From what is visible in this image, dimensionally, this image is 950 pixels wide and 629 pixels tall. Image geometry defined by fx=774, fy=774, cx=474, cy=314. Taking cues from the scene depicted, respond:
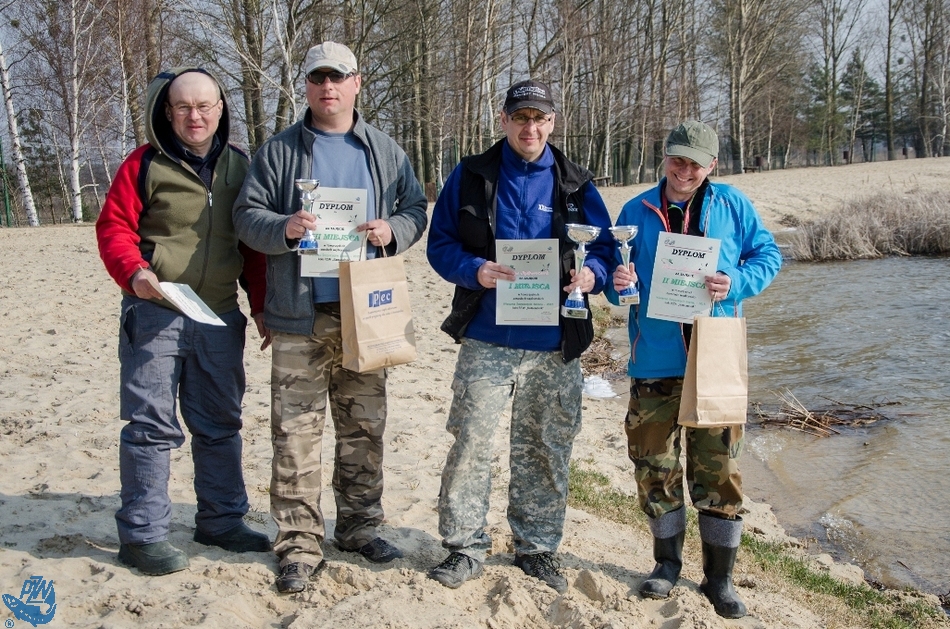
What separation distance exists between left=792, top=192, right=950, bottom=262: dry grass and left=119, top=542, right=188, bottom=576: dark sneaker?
17.6 metres

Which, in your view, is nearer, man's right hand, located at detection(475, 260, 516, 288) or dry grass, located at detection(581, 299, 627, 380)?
man's right hand, located at detection(475, 260, 516, 288)

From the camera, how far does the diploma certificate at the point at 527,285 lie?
3463mm

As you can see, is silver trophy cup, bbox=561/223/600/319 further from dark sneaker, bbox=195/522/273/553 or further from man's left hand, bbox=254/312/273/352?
dark sneaker, bbox=195/522/273/553

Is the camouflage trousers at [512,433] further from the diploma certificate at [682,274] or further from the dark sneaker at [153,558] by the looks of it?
the dark sneaker at [153,558]

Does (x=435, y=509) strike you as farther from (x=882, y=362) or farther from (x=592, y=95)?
(x=592, y=95)

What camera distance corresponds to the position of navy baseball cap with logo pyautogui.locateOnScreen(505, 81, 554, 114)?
3383 millimetres

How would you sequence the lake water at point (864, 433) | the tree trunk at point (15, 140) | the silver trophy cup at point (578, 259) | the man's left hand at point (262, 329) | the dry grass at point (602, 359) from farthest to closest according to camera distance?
the tree trunk at point (15, 140) → the dry grass at point (602, 359) → the lake water at point (864, 433) → the man's left hand at point (262, 329) → the silver trophy cup at point (578, 259)

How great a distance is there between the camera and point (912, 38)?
165 ft

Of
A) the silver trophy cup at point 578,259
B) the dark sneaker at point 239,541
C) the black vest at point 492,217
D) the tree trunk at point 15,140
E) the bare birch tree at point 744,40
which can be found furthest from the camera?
the bare birch tree at point 744,40

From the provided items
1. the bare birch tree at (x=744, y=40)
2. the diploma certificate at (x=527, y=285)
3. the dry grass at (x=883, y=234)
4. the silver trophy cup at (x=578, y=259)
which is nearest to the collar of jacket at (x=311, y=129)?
the diploma certificate at (x=527, y=285)

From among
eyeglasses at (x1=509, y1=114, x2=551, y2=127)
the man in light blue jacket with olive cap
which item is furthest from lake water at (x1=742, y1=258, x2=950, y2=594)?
eyeglasses at (x1=509, y1=114, x2=551, y2=127)

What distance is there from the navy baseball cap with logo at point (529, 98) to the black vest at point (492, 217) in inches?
10.0

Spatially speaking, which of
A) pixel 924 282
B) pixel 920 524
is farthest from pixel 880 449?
pixel 924 282

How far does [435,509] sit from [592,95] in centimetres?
3417
